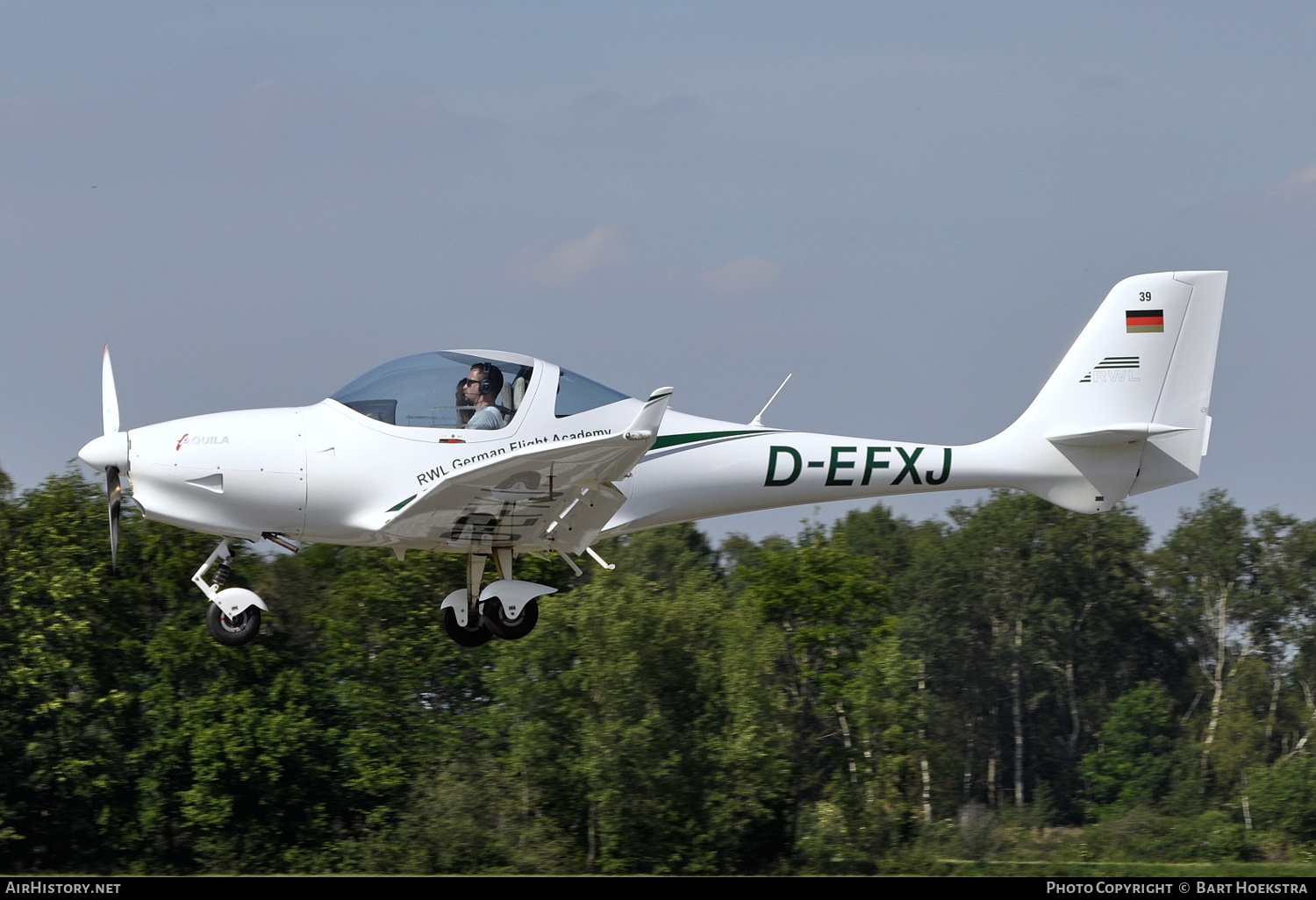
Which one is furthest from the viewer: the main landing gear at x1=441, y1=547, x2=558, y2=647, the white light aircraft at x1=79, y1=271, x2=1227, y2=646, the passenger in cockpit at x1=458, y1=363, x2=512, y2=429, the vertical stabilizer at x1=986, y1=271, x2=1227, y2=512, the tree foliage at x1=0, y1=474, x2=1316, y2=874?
the tree foliage at x1=0, y1=474, x2=1316, y2=874

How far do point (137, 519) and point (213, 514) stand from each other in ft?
60.0

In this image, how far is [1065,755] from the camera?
4278 cm

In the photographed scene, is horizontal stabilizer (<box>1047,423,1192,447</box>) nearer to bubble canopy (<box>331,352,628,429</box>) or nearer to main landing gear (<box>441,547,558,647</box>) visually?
bubble canopy (<box>331,352,628,429</box>)

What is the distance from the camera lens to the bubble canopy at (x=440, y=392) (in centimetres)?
1140

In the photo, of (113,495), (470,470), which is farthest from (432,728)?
(470,470)

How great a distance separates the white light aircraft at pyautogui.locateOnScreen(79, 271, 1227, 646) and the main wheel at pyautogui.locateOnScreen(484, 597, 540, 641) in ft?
0.04

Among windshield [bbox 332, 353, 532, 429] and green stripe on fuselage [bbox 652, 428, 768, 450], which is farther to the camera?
green stripe on fuselage [bbox 652, 428, 768, 450]

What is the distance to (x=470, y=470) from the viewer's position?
1068 cm

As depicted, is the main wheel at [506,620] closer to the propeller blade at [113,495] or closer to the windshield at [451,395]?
the windshield at [451,395]

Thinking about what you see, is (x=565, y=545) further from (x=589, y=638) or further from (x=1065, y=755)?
(x=1065, y=755)

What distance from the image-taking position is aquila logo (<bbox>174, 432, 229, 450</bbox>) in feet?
36.9

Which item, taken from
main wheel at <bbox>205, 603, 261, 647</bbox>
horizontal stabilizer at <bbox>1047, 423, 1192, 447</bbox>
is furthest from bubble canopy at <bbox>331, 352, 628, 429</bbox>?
horizontal stabilizer at <bbox>1047, 423, 1192, 447</bbox>

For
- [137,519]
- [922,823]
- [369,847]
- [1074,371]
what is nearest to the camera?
[1074,371]
